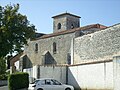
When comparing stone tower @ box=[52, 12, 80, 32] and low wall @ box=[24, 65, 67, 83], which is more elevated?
stone tower @ box=[52, 12, 80, 32]

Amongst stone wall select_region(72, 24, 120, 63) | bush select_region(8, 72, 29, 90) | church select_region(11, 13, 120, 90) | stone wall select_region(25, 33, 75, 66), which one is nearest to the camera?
bush select_region(8, 72, 29, 90)

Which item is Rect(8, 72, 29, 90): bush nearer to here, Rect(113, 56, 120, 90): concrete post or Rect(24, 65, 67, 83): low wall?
Rect(113, 56, 120, 90): concrete post

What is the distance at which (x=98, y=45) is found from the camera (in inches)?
1382

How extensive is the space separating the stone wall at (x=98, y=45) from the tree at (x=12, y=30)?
7373mm

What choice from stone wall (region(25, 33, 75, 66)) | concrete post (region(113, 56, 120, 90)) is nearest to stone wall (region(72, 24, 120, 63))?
A: stone wall (region(25, 33, 75, 66))

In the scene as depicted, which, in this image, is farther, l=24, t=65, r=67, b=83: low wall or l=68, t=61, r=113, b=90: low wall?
l=24, t=65, r=67, b=83: low wall

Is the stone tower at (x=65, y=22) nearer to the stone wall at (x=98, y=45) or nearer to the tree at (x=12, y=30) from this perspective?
the stone wall at (x=98, y=45)

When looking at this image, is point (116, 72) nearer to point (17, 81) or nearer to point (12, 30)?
point (17, 81)

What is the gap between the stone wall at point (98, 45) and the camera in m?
32.3

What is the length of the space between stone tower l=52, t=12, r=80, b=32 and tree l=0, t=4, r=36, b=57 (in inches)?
1231

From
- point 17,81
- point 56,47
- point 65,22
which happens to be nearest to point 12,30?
point 17,81

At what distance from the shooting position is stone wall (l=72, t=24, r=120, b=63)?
106 ft

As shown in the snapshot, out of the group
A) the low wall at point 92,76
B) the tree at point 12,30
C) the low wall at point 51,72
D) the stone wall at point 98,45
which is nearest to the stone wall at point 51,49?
the stone wall at point 98,45

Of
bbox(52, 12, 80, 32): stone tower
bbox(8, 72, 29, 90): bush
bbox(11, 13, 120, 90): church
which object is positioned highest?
bbox(52, 12, 80, 32): stone tower
